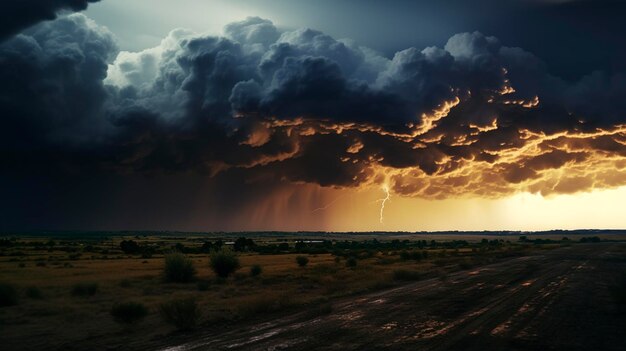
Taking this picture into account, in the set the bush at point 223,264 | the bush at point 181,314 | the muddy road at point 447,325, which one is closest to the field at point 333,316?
the muddy road at point 447,325

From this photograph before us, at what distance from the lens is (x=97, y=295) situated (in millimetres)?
29828

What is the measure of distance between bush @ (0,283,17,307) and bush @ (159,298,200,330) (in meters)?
13.4

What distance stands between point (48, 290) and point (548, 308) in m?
30.0

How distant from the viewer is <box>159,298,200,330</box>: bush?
17.2 m

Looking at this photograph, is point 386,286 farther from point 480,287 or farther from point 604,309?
point 604,309

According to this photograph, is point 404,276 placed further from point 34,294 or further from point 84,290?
point 34,294

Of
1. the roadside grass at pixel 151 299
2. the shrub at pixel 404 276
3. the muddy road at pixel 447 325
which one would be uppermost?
the muddy road at pixel 447 325

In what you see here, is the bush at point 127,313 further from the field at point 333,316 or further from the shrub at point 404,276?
the shrub at point 404,276

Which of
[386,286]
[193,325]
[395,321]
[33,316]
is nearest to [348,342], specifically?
[395,321]

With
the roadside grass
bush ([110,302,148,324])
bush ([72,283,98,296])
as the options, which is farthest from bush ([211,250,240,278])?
bush ([110,302,148,324])

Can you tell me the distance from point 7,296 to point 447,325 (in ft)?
74.8

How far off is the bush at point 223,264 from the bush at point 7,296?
17.9 meters

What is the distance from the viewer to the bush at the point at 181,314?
56.3 ft

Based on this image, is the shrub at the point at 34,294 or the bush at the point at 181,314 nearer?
the bush at the point at 181,314
